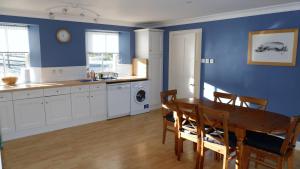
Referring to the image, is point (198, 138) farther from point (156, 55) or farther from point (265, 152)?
point (156, 55)

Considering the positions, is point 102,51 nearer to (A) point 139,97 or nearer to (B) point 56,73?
(B) point 56,73

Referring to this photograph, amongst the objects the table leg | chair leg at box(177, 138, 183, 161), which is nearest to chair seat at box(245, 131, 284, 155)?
the table leg

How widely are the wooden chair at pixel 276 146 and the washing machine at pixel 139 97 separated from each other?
3.21m

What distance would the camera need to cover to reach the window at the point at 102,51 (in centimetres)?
548

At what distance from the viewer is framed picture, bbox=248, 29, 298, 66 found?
11.8 ft

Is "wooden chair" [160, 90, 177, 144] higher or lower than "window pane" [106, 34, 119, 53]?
lower

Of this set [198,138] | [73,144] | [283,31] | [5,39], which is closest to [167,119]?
[198,138]

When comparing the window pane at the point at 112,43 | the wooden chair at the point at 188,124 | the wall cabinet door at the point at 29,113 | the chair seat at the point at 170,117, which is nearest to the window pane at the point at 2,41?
the wall cabinet door at the point at 29,113

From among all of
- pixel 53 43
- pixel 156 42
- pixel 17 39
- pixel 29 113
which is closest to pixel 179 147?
pixel 29 113

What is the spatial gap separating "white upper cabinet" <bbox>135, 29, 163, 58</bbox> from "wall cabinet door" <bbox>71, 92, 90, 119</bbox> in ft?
6.26

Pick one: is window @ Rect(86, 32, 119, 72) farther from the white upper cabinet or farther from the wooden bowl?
the wooden bowl

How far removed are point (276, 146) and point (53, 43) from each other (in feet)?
14.4

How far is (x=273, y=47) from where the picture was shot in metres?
3.81

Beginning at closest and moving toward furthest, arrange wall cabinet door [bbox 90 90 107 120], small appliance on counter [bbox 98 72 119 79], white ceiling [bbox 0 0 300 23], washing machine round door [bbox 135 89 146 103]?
white ceiling [bbox 0 0 300 23], wall cabinet door [bbox 90 90 107 120], small appliance on counter [bbox 98 72 119 79], washing machine round door [bbox 135 89 146 103]
